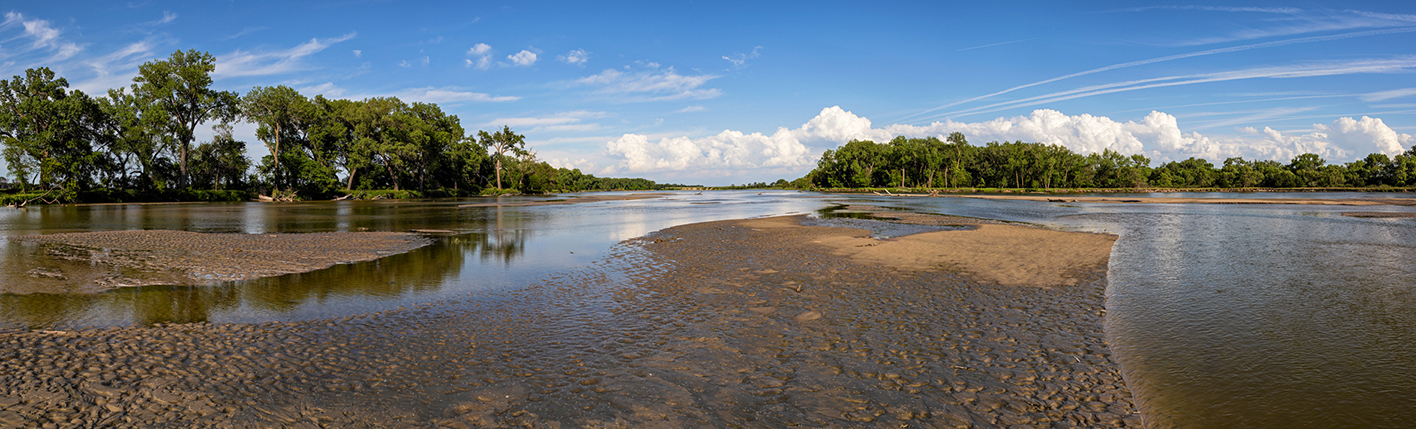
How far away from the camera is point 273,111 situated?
73125 mm

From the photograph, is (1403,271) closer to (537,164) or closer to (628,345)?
(628,345)

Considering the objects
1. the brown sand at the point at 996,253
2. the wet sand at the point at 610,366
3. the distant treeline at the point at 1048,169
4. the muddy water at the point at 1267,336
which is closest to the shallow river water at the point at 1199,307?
the muddy water at the point at 1267,336

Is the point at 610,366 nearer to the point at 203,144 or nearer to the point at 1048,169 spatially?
the point at 203,144

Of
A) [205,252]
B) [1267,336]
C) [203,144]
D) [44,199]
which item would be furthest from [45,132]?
[1267,336]

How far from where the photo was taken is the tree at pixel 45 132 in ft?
172

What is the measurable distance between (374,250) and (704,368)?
15.6 metres

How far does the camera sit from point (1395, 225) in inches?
1083

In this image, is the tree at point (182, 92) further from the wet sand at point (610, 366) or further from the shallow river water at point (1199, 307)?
the wet sand at point (610, 366)

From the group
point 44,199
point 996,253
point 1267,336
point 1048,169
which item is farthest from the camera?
point 1048,169

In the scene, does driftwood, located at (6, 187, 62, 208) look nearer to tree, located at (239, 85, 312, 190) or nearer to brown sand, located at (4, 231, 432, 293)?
tree, located at (239, 85, 312, 190)

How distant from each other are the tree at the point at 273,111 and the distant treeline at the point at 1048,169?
398ft

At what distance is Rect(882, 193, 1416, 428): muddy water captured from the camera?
555 centimetres

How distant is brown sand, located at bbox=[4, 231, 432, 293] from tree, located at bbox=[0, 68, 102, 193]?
48.3 m

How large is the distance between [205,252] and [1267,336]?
24.5 meters
